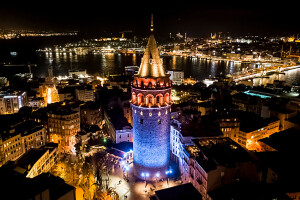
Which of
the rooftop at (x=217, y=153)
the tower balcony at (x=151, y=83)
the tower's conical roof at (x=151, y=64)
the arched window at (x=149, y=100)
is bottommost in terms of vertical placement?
the rooftop at (x=217, y=153)

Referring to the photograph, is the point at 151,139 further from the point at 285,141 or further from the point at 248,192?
the point at 285,141

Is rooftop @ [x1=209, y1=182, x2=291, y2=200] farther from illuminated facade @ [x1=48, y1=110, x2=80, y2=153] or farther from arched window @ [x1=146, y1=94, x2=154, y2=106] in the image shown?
illuminated facade @ [x1=48, y1=110, x2=80, y2=153]

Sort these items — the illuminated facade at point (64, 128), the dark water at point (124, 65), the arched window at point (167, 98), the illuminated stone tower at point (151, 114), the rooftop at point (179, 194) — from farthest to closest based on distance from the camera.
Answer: the dark water at point (124, 65) < the illuminated facade at point (64, 128) < the arched window at point (167, 98) < the illuminated stone tower at point (151, 114) < the rooftop at point (179, 194)

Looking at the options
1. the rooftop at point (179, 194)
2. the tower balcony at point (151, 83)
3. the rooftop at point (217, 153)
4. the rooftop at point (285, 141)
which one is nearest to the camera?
the rooftop at point (179, 194)

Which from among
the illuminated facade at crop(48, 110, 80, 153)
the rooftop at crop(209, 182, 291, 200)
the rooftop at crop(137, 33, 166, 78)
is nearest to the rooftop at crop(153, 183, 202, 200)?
the rooftop at crop(209, 182, 291, 200)

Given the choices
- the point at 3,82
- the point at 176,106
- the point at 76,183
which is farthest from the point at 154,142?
the point at 3,82

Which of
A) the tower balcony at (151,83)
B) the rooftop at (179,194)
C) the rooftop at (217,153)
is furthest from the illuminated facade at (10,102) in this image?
the rooftop at (179,194)

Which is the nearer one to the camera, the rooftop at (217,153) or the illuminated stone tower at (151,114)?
the rooftop at (217,153)

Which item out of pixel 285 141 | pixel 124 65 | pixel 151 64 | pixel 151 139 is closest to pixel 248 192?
pixel 151 139

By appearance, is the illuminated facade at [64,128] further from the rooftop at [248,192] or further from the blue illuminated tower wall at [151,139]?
the rooftop at [248,192]
